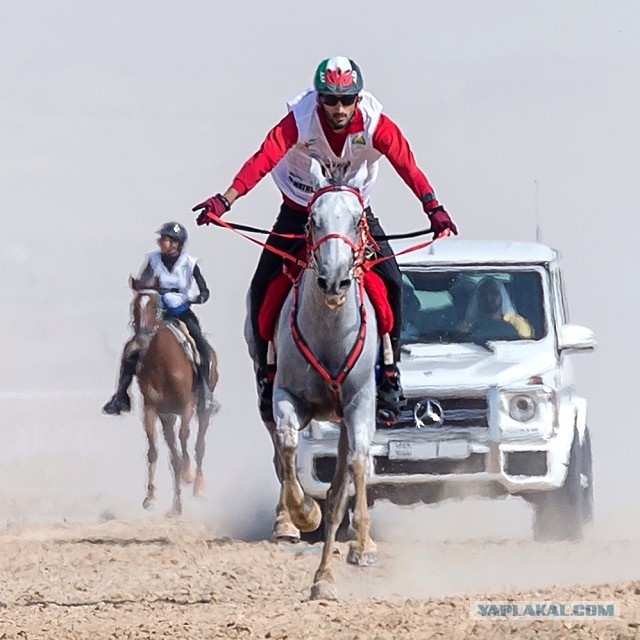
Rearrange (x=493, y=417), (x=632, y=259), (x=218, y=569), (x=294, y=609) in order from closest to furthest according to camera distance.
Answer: (x=294, y=609)
(x=218, y=569)
(x=493, y=417)
(x=632, y=259)

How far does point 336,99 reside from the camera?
452 inches

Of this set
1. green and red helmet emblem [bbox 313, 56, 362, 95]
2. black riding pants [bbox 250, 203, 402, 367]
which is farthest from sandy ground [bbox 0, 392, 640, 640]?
green and red helmet emblem [bbox 313, 56, 362, 95]

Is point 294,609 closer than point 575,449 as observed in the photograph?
Yes

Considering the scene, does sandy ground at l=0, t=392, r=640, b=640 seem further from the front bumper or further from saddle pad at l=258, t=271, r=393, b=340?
saddle pad at l=258, t=271, r=393, b=340

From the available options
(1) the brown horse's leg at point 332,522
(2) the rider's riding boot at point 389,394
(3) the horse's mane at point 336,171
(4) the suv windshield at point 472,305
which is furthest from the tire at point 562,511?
(3) the horse's mane at point 336,171

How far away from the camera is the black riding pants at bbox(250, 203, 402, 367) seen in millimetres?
12297

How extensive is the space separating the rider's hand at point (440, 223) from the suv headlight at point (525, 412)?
11.0 feet

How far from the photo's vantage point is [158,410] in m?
20.6

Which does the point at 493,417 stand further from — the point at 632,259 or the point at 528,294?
the point at 632,259

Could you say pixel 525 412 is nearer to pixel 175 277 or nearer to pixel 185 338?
pixel 175 277

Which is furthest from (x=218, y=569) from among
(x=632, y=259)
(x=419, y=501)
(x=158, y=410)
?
(x=632, y=259)

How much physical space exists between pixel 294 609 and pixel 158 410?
1001cm

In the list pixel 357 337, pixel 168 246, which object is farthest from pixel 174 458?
pixel 357 337

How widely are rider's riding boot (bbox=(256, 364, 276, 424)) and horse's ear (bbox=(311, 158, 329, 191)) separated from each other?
58.1 inches
